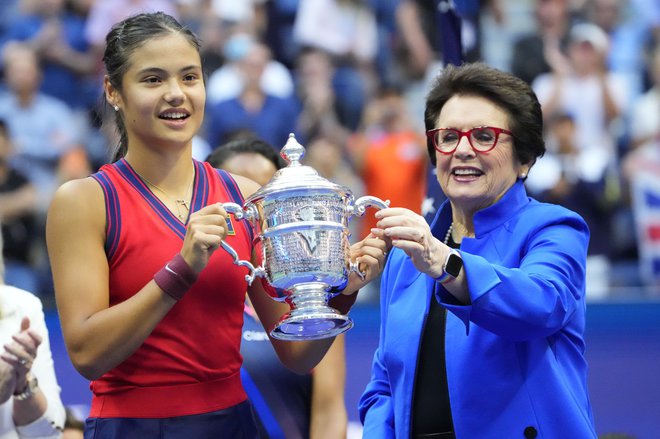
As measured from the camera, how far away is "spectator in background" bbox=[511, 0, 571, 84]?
8766 millimetres

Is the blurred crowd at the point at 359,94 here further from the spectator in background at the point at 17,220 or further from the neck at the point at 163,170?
the neck at the point at 163,170

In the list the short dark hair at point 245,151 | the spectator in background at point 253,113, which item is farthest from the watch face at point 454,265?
the spectator in background at point 253,113

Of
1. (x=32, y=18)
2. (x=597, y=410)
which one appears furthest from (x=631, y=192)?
(x=32, y=18)

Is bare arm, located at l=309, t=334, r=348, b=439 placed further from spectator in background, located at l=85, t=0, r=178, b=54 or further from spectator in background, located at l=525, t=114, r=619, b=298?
spectator in background, located at l=85, t=0, r=178, b=54

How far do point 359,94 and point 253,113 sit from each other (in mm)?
955

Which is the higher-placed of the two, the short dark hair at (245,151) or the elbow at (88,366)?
the short dark hair at (245,151)

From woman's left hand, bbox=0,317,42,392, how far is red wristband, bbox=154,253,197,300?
0.83m

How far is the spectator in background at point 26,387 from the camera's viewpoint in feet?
10.6

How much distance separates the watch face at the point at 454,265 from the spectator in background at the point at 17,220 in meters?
6.02

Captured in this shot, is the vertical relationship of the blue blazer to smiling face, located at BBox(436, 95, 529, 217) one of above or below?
below

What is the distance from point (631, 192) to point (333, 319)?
5.91 m

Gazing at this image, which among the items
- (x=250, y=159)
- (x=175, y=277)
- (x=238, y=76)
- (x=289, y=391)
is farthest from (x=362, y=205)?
(x=238, y=76)

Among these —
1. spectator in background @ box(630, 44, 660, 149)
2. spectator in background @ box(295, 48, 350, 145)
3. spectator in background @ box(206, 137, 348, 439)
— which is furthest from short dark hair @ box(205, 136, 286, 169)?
spectator in background @ box(630, 44, 660, 149)

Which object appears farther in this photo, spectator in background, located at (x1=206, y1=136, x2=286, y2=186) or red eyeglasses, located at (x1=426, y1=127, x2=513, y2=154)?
spectator in background, located at (x1=206, y1=136, x2=286, y2=186)
